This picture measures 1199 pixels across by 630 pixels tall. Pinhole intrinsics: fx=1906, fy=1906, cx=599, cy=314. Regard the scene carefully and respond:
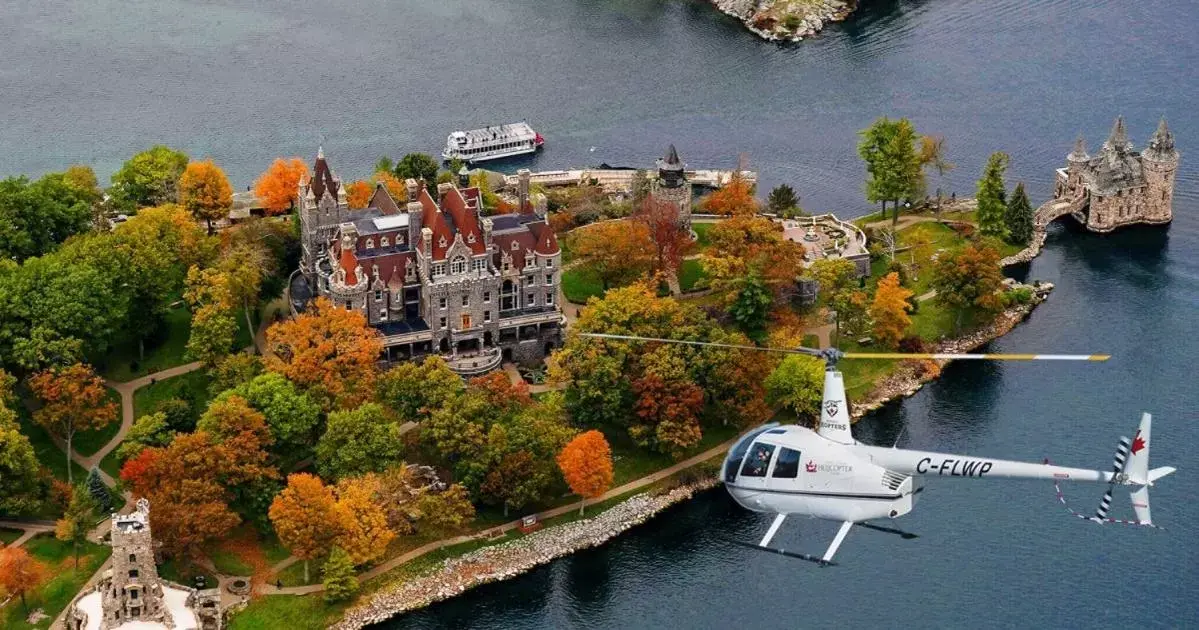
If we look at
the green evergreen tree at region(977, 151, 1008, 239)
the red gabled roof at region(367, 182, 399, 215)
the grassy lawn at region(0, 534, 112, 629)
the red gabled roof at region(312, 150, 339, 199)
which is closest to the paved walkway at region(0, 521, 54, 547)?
the grassy lawn at region(0, 534, 112, 629)

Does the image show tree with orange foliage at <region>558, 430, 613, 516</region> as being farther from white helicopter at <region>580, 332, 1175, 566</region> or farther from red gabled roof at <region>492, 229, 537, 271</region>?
white helicopter at <region>580, 332, 1175, 566</region>

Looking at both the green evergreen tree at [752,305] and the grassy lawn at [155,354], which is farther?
the green evergreen tree at [752,305]

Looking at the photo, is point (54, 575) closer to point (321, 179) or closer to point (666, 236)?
point (321, 179)

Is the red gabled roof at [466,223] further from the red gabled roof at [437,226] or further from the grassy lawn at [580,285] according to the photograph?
the grassy lawn at [580,285]

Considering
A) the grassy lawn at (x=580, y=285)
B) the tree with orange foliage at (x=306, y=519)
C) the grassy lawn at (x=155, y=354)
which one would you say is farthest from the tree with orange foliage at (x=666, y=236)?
the tree with orange foliage at (x=306, y=519)

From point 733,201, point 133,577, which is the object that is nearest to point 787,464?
point 133,577

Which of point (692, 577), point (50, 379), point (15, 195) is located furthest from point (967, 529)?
point (15, 195)
